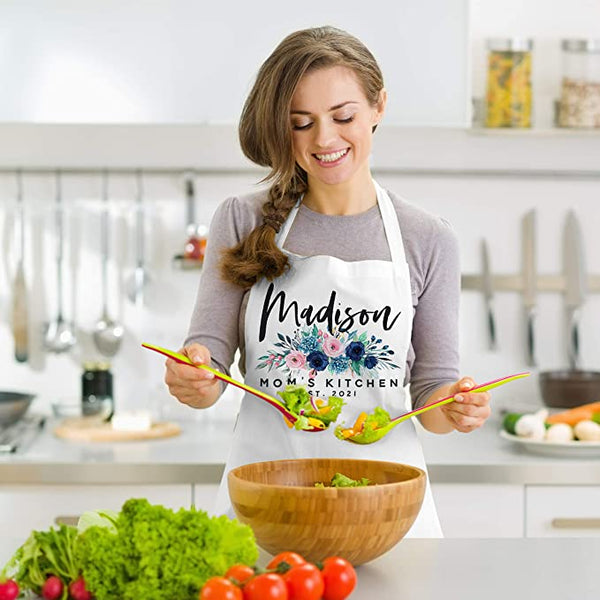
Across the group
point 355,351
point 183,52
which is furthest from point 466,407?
point 183,52

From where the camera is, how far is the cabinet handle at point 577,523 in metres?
2.21

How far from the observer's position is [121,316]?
111 inches

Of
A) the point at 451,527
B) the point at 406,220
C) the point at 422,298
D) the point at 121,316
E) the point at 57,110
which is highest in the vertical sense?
the point at 57,110

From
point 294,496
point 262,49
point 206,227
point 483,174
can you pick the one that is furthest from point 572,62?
point 294,496

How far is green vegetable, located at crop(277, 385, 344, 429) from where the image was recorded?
1498 millimetres

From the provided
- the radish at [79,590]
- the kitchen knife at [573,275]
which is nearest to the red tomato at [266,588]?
the radish at [79,590]

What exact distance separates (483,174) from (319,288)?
126 centimetres

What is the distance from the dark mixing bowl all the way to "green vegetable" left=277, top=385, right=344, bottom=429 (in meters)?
1.23

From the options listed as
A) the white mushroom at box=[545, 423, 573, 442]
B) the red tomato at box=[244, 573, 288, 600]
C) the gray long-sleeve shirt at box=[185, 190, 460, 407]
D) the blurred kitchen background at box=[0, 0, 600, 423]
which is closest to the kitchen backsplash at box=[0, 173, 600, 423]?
the blurred kitchen background at box=[0, 0, 600, 423]

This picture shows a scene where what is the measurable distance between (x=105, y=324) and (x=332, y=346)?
1244 mm

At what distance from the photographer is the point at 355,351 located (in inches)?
66.5

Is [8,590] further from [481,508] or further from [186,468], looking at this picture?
[481,508]

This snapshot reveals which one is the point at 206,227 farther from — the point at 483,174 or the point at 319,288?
the point at 319,288

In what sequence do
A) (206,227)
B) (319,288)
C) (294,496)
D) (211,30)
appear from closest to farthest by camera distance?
(294,496), (319,288), (211,30), (206,227)
